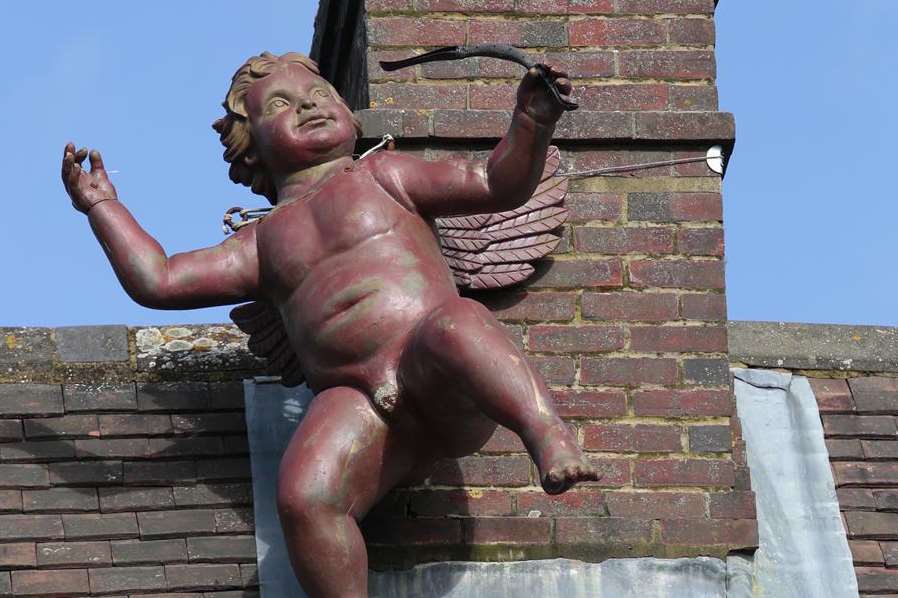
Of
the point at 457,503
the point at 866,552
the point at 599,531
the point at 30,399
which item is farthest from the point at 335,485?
the point at 866,552

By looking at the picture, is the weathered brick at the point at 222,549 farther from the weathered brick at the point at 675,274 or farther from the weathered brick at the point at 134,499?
the weathered brick at the point at 675,274

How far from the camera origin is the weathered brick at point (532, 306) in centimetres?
741

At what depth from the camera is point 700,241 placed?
7.55 metres

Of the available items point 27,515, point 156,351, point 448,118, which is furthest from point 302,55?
point 27,515

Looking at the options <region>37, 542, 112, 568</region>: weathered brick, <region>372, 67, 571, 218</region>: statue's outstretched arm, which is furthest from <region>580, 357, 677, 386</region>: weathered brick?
<region>37, 542, 112, 568</region>: weathered brick

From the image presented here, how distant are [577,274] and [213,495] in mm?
1269

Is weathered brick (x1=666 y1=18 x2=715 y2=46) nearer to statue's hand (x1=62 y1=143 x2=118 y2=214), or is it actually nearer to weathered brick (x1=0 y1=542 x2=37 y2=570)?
statue's hand (x1=62 y1=143 x2=118 y2=214)

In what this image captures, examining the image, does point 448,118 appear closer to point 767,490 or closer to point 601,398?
point 601,398

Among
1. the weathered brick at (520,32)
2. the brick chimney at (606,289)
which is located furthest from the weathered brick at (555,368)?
the weathered brick at (520,32)

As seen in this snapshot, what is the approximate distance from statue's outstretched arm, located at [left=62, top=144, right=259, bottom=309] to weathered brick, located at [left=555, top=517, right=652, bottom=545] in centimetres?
112

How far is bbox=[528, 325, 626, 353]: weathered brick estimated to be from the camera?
291 inches

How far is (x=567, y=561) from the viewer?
23.1ft

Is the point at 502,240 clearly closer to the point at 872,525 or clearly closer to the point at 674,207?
the point at 674,207

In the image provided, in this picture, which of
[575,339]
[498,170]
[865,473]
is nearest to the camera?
[498,170]
